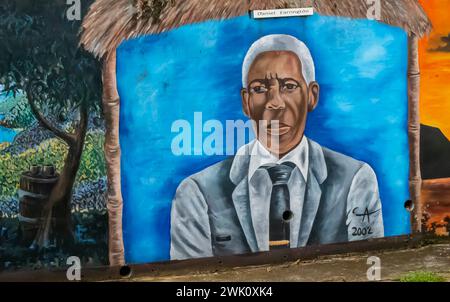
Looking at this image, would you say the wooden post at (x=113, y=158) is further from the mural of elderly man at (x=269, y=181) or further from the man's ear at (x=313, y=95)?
the man's ear at (x=313, y=95)

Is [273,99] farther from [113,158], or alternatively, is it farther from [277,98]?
[113,158]

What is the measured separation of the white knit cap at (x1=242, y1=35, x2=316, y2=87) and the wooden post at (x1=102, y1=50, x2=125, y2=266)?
1497 mm

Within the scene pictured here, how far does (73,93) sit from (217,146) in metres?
1.69

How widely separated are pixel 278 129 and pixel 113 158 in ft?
6.33

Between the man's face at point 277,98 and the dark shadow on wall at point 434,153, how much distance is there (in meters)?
1.78

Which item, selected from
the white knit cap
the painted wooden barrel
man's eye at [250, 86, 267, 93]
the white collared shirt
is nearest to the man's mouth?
the white collared shirt

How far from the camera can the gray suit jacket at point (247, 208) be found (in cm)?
681

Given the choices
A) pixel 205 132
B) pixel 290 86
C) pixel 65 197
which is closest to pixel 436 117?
pixel 290 86

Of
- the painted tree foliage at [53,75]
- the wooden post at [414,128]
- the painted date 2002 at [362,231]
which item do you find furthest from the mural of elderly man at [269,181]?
the painted tree foliage at [53,75]

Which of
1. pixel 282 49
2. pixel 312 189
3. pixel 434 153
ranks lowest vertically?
pixel 312 189

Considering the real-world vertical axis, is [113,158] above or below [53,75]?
below

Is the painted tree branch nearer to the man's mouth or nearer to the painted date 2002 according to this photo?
the man's mouth

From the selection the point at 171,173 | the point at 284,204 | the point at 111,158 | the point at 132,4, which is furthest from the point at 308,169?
the point at 132,4

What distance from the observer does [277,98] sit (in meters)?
6.95
